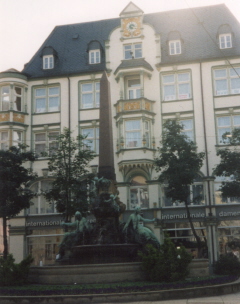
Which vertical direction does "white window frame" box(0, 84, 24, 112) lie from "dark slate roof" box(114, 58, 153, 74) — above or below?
below

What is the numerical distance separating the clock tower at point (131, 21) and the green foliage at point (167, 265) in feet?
81.5

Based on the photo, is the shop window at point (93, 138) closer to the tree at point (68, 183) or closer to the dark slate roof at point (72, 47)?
the dark slate roof at point (72, 47)

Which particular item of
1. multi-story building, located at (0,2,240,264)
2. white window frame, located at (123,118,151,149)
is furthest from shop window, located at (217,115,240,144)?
white window frame, located at (123,118,151,149)

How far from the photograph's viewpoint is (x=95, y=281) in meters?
15.1

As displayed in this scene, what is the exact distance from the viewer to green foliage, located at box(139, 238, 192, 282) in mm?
14906

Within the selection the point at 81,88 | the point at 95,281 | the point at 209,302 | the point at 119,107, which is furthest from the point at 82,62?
the point at 209,302

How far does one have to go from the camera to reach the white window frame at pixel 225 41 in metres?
36.3

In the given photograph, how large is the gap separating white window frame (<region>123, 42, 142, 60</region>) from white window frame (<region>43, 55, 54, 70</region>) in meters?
6.04

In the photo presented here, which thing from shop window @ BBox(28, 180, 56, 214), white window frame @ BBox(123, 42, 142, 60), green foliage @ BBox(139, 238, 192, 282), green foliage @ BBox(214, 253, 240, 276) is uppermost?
white window frame @ BBox(123, 42, 142, 60)

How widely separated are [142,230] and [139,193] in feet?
55.3

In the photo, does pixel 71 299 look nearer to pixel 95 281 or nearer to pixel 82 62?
pixel 95 281

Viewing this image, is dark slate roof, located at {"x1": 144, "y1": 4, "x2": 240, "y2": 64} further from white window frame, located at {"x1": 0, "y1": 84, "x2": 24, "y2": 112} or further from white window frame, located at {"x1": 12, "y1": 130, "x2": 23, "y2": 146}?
white window frame, located at {"x1": 12, "y1": 130, "x2": 23, "y2": 146}

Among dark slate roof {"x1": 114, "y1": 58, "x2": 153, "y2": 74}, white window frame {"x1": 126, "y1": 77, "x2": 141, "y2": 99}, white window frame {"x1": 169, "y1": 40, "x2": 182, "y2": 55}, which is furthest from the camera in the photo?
white window frame {"x1": 169, "y1": 40, "x2": 182, "y2": 55}

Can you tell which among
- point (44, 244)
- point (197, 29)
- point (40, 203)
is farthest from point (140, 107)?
point (44, 244)
